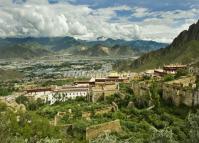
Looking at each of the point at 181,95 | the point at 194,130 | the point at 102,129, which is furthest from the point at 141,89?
the point at 194,130

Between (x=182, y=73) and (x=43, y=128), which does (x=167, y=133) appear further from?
(x=182, y=73)

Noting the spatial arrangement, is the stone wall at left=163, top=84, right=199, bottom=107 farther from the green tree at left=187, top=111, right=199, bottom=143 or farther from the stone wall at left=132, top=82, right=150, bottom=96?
the green tree at left=187, top=111, right=199, bottom=143

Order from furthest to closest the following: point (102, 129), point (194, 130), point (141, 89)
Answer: point (141, 89), point (102, 129), point (194, 130)

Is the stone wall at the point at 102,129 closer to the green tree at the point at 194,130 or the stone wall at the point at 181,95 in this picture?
the stone wall at the point at 181,95

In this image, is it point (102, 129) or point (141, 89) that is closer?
point (102, 129)

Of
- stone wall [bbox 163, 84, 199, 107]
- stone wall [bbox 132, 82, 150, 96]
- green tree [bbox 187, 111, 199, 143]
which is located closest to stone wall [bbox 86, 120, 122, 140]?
stone wall [bbox 163, 84, 199, 107]

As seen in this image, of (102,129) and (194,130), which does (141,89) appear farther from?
(194,130)

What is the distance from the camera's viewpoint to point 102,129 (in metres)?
46.7

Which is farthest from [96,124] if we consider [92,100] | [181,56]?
[181,56]

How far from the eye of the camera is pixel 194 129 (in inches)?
994

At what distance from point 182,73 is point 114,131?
3037 centimetres

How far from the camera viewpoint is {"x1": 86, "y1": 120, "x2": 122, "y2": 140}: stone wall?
45.9 m

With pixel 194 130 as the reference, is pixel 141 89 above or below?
below

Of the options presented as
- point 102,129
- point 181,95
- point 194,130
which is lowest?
point 102,129
